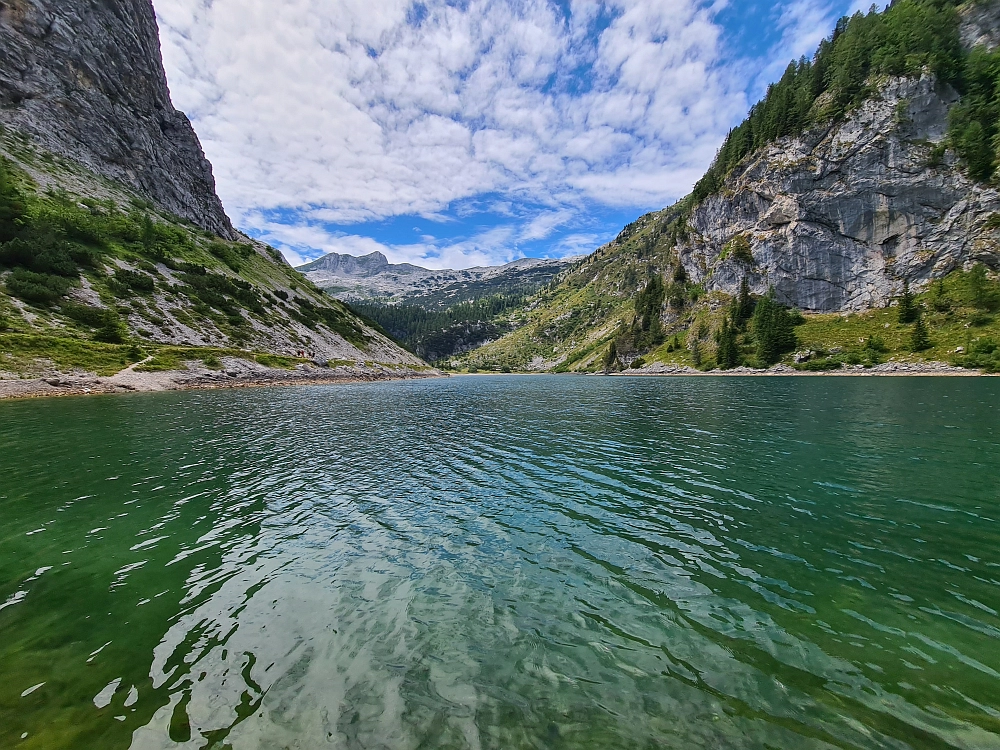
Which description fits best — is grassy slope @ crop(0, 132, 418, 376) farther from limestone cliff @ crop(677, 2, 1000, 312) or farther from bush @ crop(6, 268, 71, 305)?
limestone cliff @ crop(677, 2, 1000, 312)

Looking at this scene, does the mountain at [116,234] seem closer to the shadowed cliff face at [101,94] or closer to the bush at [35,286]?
the bush at [35,286]

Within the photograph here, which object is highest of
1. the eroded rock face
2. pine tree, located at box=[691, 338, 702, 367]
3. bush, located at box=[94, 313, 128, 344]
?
the eroded rock face

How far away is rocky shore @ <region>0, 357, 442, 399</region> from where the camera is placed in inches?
2162

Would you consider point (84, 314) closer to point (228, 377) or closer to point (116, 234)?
point (228, 377)

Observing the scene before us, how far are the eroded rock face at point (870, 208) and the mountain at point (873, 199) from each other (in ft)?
1.34

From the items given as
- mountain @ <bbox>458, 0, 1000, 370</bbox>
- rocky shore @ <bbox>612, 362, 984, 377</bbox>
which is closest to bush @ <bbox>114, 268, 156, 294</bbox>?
rocky shore @ <bbox>612, 362, 984, 377</bbox>

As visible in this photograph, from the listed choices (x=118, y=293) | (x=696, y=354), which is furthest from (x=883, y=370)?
(x=118, y=293)

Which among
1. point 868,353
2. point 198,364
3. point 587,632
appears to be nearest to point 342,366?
point 198,364

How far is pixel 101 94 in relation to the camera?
137 m

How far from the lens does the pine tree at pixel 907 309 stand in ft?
395

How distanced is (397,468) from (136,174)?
641ft

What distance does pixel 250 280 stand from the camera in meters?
145

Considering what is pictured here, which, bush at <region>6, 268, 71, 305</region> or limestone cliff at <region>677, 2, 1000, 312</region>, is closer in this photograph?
bush at <region>6, 268, 71, 305</region>

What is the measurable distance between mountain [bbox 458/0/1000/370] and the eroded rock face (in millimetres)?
408
